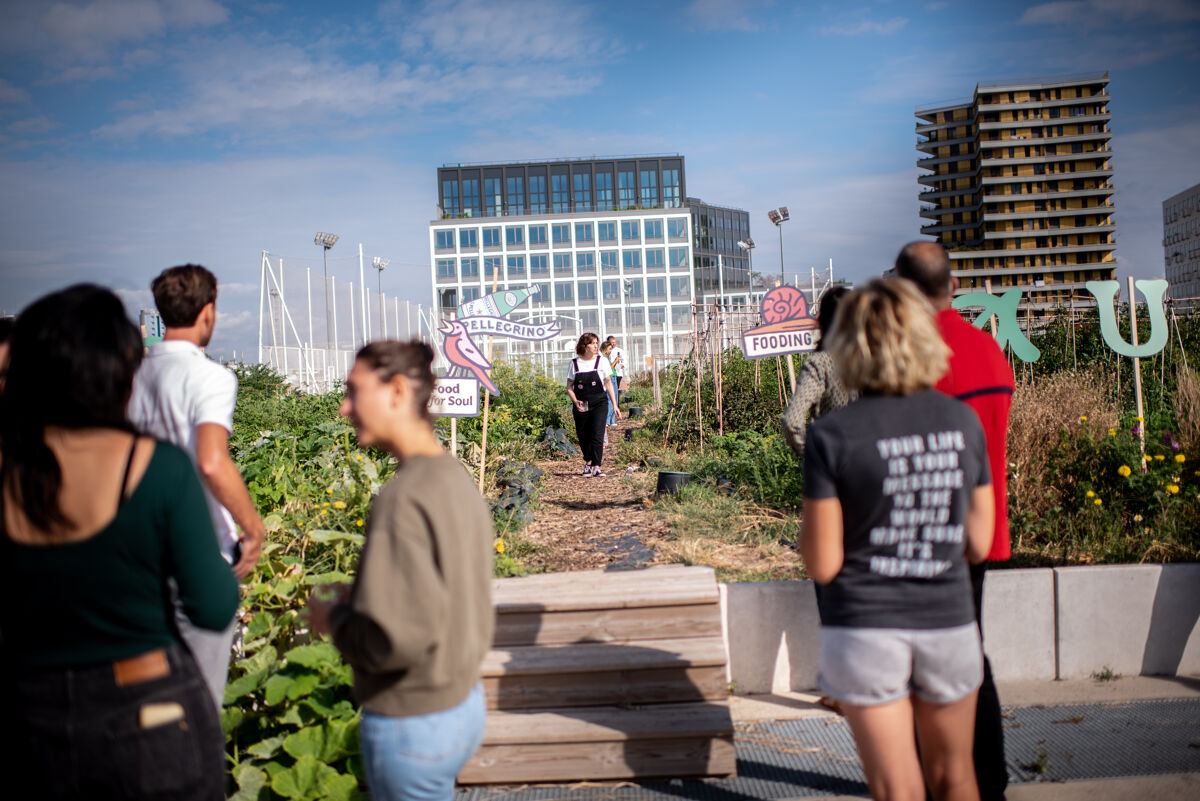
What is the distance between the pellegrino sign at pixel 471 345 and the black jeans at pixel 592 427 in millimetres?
2067

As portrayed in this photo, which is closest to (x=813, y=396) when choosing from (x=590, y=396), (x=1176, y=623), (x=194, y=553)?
(x=1176, y=623)

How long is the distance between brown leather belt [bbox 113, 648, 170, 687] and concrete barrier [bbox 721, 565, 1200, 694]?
282cm

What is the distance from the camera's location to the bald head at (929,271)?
253 cm

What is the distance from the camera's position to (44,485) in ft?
5.01

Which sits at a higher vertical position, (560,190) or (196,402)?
(560,190)

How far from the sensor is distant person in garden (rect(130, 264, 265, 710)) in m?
2.55

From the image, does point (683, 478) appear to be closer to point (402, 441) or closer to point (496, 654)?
point (496, 654)

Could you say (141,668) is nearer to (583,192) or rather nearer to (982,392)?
(982,392)

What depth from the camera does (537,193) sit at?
3209 inches

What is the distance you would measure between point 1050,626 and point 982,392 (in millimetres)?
2065

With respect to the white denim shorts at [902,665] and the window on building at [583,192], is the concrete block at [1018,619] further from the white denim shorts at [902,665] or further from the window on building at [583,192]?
the window on building at [583,192]

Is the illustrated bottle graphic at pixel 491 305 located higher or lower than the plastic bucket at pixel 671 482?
higher

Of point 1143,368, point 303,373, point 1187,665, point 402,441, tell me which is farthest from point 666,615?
point 303,373

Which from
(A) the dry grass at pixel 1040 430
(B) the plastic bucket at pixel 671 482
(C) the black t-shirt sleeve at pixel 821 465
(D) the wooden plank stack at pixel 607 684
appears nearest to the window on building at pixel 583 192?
(B) the plastic bucket at pixel 671 482
